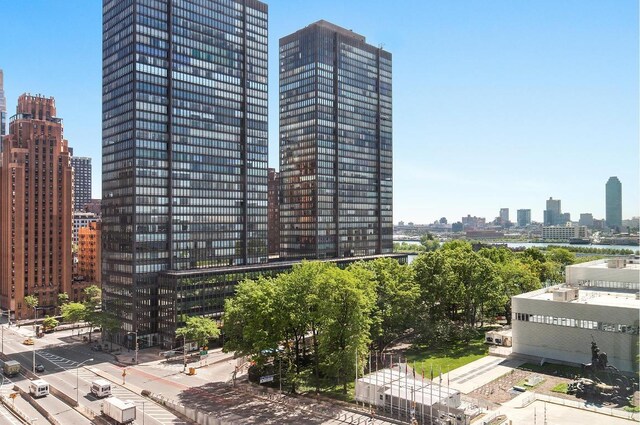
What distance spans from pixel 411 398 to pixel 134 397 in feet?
142

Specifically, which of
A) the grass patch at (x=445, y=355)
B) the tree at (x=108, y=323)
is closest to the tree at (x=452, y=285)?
the grass patch at (x=445, y=355)

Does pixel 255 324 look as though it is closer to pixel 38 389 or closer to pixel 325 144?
pixel 38 389

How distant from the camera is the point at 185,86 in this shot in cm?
12769

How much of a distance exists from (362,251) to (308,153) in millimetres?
43927

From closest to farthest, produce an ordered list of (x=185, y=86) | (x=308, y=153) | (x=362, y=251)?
(x=185, y=86) → (x=308, y=153) → (x=362, y=251)

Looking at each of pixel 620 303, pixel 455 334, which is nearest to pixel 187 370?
pixel 455 334

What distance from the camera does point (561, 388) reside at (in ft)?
252

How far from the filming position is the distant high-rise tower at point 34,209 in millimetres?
156000

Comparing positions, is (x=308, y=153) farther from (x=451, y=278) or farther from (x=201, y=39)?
(x=451, y=278)

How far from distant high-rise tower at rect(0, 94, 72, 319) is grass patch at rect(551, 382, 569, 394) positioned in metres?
147

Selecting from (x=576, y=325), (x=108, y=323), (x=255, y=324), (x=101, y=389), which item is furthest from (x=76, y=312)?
(x=576, y=325)

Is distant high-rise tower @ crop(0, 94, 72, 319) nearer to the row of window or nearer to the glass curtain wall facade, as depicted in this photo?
the glass curtain wall facade

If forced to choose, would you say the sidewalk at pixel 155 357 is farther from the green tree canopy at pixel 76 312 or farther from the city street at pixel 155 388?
the green tree canopy at pixel 76 312

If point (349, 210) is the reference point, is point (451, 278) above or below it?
below
